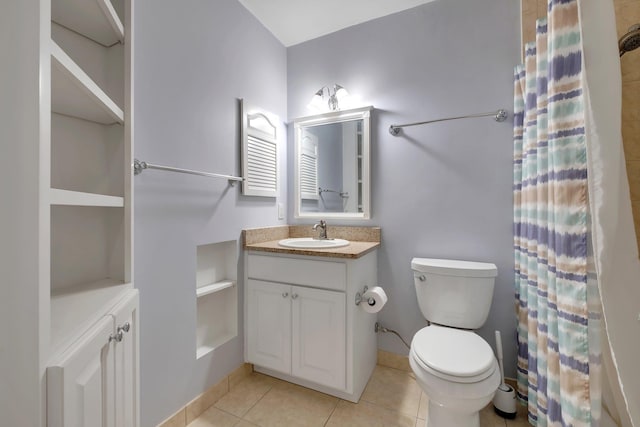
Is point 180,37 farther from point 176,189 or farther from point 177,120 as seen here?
point 176,189

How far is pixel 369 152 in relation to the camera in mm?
1998

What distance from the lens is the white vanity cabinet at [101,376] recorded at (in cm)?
53

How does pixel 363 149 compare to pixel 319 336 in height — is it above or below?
above

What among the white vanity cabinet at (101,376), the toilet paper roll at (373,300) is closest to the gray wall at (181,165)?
the white vanity cabinet at (101,376)

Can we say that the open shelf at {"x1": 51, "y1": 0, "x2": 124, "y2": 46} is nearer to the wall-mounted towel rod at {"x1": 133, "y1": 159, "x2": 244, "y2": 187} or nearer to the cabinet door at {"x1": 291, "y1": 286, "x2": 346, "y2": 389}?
the wall-mounted towel rod at {"x1": 133, "y1": 159, "x2": 244, "y2": 187}

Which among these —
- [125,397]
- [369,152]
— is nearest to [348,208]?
[369,152]

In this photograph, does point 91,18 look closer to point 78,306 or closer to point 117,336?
point 78,306

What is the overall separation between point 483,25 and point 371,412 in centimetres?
240

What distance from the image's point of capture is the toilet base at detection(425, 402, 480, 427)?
1.22 meters

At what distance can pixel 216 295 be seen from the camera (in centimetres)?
179

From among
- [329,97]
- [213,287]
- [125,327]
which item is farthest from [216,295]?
[329,97]

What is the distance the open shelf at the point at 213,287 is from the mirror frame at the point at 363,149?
78cm

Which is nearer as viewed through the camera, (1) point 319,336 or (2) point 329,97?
(1) point 319,336

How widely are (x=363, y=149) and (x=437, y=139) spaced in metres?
0.51
